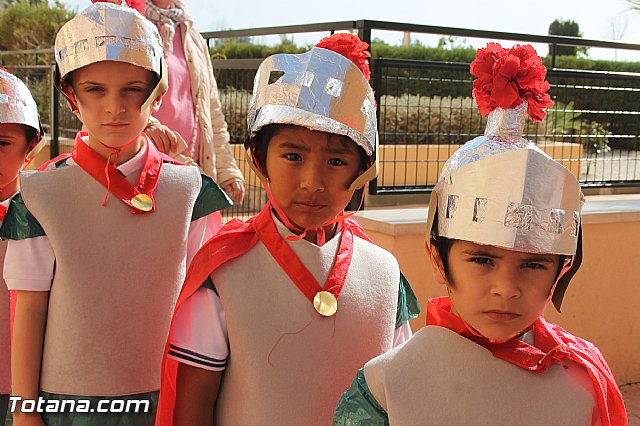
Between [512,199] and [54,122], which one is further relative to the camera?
[54,122]

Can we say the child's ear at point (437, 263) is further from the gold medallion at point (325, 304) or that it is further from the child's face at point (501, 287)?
the gold medallion at point (325, 304)

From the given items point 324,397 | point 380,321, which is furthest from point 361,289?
point 324,397

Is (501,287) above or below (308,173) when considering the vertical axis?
below

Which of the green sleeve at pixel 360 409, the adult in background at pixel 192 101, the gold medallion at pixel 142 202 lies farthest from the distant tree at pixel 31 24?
the green sleeve at pixel 360 409

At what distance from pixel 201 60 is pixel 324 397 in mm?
2281

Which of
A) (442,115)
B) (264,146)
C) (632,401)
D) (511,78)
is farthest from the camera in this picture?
(442,115)

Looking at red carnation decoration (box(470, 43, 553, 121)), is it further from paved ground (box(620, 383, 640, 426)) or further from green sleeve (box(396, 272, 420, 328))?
paved ground (box(620, 383, 640, 426))

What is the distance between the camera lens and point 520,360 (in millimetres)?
1786

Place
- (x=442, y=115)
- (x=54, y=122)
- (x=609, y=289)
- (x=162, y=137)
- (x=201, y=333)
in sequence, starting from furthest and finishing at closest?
(x=54, y=122), (x=442, y=115), (x=609, y=289), (x=162, y=137), (x=201, y=333)

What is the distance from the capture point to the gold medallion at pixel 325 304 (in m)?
2.07

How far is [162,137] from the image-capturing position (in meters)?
3.39

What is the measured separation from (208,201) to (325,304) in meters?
0.77

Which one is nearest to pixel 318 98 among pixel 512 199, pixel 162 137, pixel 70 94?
pixel 512 199

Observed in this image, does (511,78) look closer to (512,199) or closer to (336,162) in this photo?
(512,199)
